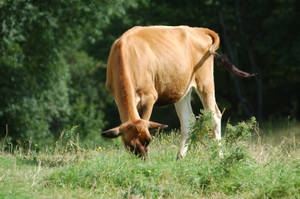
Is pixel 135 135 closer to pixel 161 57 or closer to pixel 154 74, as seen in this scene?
pixel 154 74

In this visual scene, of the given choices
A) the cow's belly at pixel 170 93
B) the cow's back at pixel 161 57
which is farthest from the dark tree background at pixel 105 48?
the cow's belly at pixel 170 93

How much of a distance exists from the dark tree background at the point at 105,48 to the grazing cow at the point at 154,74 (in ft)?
22.4

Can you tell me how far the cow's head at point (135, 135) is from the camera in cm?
668

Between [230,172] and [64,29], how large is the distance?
1232cm

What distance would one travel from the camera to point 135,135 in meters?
6.70

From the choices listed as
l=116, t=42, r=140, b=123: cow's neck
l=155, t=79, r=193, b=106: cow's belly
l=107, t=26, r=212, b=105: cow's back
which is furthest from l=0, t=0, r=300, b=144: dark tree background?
l=116, t=42, r=140, b=123: cow's neck

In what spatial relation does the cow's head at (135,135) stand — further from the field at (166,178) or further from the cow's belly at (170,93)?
the cow's belly at (170,93)

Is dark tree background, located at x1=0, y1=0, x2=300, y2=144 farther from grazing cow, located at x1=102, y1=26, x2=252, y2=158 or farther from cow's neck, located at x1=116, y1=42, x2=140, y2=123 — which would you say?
cow's neck, located at x1=116, y1=42, x2=140, y2=123

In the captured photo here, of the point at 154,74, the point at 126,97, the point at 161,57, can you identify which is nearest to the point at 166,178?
the point at 126,97

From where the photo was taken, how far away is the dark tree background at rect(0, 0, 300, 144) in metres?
16.6

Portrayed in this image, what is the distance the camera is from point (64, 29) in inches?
691

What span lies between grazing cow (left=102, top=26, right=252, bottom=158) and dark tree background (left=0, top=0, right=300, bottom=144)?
681cm

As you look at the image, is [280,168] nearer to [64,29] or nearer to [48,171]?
[48,171]

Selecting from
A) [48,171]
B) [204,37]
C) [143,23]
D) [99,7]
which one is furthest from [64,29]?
[48,171]
